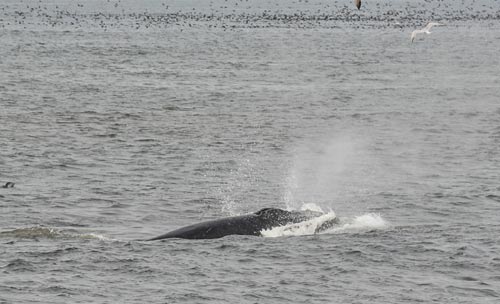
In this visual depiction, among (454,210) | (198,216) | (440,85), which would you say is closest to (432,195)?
(454,210)

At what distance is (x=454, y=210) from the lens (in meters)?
34.6

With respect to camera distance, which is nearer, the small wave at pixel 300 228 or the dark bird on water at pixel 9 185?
the small wave at pixel 300 228

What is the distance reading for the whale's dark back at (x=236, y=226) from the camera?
2983cm

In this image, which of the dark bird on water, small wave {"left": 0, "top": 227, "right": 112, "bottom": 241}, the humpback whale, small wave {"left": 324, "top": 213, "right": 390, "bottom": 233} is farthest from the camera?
the dark bird on water

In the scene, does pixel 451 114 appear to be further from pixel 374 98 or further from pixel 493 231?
pixel 493 231

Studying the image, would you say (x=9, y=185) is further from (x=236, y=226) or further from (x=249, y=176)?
(x=236, y=226)

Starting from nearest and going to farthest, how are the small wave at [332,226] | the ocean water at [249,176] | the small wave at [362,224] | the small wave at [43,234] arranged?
the ocean water at [249,176] < the small wave at [43,234] < the small wave at [332,226] < the small wave at [362,224]

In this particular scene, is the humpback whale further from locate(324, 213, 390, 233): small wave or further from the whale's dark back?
locate(324, 213, 390, 233): small wave

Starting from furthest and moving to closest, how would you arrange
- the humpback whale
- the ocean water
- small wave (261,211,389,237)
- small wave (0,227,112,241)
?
1. small wave (261,211,389,237)
2. small wave (0,227,112,241)
3. the humpback whale
4. the ocean water

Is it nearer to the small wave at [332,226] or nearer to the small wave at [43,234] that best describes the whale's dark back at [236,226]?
the small wave at [332,226]

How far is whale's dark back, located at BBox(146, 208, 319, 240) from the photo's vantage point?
29.8 metres

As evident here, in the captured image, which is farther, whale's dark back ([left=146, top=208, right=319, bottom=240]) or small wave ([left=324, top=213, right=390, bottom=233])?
small wave ([left=324, top=213, right=390, bottom=233])

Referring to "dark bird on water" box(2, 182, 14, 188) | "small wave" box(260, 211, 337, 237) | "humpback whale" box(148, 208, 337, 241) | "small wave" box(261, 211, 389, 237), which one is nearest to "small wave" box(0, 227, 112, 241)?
"humpback whale" box(148, 208, 337, 241)

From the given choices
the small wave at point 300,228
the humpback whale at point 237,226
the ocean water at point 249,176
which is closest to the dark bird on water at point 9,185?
the ocean water at point 249,176
